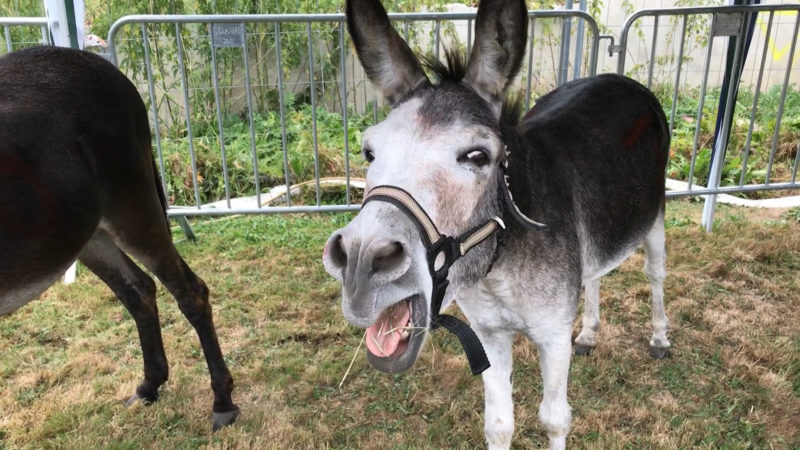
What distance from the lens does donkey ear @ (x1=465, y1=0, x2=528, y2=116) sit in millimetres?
1730

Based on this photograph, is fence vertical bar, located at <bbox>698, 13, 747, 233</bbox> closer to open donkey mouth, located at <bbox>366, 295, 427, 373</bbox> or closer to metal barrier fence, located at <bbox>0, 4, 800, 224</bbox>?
metal barrier fence, located at <bbox>0, 4, 800, 224</bbox>

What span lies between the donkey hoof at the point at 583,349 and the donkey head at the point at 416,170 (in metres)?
2.06

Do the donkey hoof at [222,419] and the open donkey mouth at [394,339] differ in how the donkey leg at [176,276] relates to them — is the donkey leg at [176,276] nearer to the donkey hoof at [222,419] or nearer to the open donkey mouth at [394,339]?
the donkey hoof at [222,419]

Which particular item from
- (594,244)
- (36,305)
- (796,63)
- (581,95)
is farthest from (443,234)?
(796,63)

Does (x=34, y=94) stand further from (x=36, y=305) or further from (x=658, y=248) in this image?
(x=658, y=248)

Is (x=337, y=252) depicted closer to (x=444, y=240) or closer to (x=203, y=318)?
(x=444, y=240)

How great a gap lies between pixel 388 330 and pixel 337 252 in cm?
28

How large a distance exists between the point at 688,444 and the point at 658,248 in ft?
3.71

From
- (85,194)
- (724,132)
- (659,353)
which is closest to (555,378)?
(659,353)

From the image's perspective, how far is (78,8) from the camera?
14.3ft

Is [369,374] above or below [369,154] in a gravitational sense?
below

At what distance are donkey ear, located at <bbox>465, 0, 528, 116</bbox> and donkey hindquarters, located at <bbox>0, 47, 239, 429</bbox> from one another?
1.67 metres

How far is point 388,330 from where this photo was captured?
159 centimetres

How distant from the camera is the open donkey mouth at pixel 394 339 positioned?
157cm
